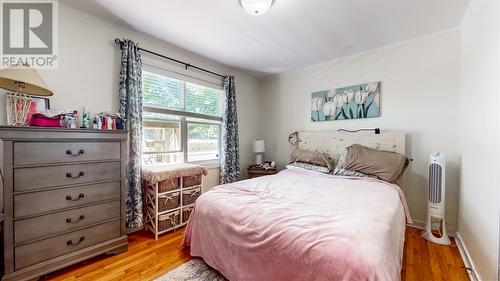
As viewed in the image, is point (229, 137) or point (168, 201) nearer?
point (168, 201)

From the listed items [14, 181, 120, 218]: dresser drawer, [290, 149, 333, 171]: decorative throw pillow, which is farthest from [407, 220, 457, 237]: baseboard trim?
[14, 181, 120, 218]: dresser drawer

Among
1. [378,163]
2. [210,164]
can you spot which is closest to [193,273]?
[210,164]

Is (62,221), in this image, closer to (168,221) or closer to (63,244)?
(63,244)

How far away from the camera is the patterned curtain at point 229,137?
3.40 metres

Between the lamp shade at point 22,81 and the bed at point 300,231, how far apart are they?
1568mm

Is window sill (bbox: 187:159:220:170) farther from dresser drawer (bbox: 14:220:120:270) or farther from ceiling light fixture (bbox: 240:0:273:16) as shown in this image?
ceiling light fixture (bbox: 240:0:273:16)

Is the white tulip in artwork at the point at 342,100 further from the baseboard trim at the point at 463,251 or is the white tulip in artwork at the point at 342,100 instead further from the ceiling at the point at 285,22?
the baseboard trim at the point at 463,251

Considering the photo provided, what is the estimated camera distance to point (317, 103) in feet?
11.1

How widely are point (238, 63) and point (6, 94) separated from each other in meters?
2.63

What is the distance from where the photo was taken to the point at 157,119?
271 centimetres

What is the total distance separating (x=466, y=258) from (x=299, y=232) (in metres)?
1.85

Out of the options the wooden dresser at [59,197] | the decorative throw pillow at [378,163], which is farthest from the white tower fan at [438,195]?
the wooden dresser at [59,197]

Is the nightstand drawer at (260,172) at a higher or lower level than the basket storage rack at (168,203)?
higher

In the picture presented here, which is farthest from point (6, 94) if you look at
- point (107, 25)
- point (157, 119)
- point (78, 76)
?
point (157, 119)
